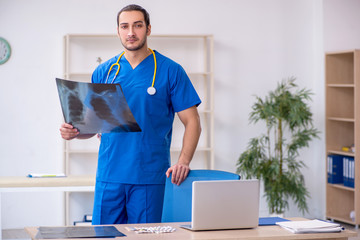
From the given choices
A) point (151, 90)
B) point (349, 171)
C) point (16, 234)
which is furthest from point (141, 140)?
point (349, 171)

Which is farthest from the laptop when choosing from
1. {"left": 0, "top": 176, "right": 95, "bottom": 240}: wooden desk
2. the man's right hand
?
{"left": 0, "top": 176, "right": 95, "bottom": 240}: wooden desk

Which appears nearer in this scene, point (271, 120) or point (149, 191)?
point (149, 191)

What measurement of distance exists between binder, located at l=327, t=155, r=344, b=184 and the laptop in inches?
145

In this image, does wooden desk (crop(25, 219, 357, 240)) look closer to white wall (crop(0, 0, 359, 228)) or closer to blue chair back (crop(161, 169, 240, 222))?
blue chair back (crop(161, 169, 240, 222))

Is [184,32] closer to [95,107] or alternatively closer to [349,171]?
[349,171]

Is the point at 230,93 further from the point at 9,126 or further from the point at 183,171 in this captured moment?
the point at 183,171

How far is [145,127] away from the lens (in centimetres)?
257

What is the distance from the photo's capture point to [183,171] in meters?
2.47

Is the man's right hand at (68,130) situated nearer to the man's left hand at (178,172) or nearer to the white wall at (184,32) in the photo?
the man's left hand at (178,172)

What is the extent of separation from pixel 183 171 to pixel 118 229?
0.45 m

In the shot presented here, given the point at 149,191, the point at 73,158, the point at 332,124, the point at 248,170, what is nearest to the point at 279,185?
the point at 248,170

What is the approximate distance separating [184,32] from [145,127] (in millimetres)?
3171

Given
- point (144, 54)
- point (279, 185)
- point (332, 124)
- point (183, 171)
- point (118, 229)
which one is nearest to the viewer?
point (118, 229)

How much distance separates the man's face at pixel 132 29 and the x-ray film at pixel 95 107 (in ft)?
1.22
